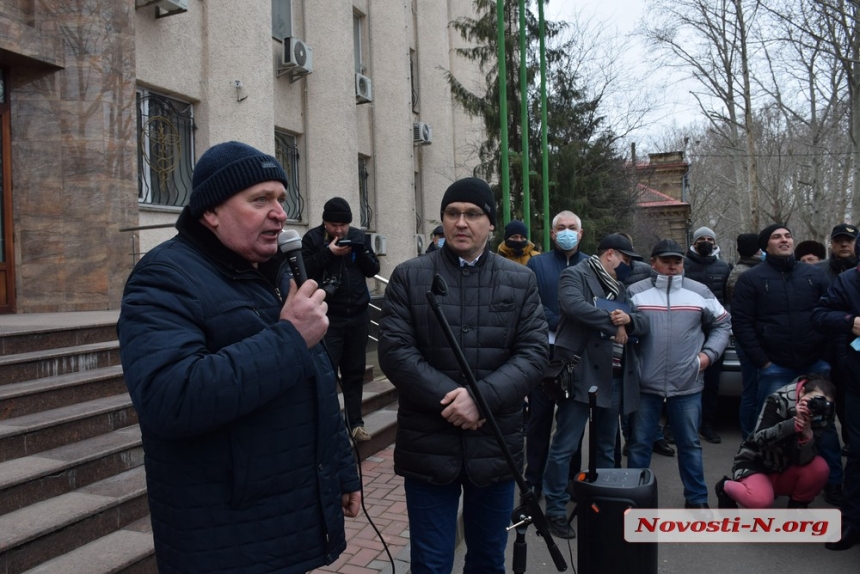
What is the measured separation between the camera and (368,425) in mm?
6520

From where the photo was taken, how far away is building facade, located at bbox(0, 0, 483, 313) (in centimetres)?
691

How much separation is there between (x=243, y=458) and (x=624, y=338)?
3.52 metres

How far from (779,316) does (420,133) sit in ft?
38.5

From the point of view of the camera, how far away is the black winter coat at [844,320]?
453cm

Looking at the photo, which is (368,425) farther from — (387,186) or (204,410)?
(387,186)

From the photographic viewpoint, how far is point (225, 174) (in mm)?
1931

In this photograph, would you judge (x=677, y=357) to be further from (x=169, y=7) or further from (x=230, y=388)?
(x=169, y=7)

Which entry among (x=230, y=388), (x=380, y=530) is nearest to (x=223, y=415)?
(x=230, y=388)

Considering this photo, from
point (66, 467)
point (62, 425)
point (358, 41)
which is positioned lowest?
point (66, 467)

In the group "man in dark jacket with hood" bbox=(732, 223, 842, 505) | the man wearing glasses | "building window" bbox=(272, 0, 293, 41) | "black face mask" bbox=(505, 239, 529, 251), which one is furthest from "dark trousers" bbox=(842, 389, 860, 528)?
"building window" bbox=(272, 0, 293, 41)

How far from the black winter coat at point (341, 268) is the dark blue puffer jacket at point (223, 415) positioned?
348cm

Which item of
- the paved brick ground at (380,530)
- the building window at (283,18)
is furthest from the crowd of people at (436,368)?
the building window at (283,18)

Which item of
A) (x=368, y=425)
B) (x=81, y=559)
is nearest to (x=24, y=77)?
(x=368, y=425)

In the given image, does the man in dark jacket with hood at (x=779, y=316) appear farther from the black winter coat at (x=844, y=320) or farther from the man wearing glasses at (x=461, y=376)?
the man wearing glasses at (x=461, y=376)
